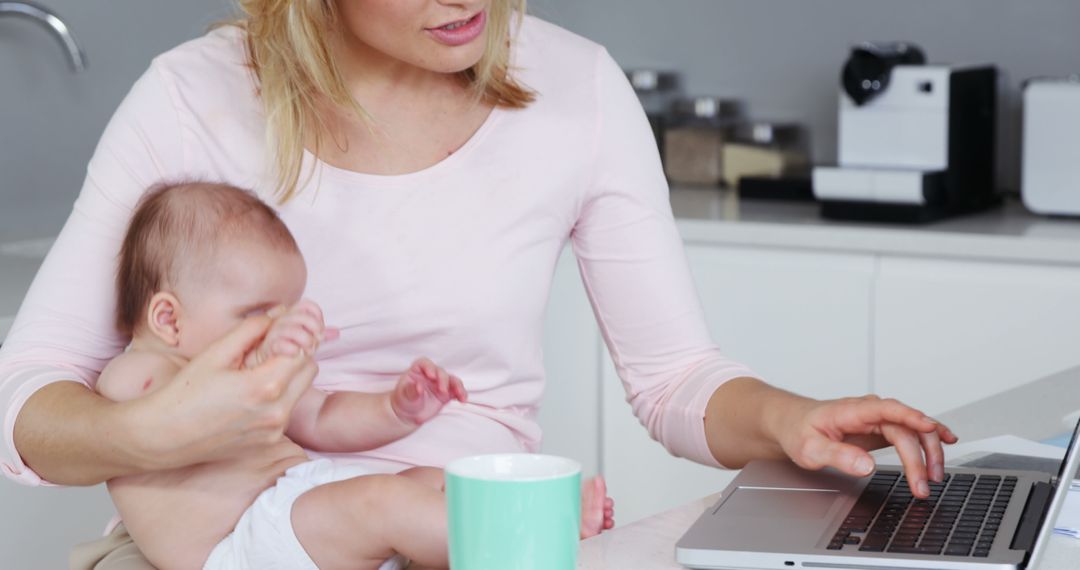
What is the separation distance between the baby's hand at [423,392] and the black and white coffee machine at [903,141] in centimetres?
145

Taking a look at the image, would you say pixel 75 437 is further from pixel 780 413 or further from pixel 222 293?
pixel 780 413

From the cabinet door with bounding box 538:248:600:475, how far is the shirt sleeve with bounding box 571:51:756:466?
1.18m

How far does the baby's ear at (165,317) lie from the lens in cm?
124

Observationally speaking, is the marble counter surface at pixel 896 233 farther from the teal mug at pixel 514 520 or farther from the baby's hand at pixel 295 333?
the teal mug at pixel 514 520

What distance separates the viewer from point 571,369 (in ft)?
9.06

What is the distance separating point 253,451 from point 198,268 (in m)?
0.17

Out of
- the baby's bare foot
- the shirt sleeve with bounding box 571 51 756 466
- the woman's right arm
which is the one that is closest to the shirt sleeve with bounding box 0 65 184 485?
the woman's right arm

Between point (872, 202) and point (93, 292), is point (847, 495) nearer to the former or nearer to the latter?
point (93, 292)

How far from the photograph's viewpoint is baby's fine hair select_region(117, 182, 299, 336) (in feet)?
4.07

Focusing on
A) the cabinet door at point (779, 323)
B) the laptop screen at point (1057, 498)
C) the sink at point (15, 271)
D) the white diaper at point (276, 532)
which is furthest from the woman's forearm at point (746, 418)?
the cabinet door at point (779, 323)

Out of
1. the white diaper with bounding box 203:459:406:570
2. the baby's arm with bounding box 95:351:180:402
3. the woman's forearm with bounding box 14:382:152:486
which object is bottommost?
the white diaper with bounding box 203:459:406:570

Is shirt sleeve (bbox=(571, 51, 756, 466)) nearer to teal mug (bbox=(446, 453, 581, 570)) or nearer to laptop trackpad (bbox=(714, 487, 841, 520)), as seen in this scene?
laptop trackpad (bbox=(714, 487, 841, 520))

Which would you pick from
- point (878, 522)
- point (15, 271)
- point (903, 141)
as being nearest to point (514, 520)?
point (878, 522)

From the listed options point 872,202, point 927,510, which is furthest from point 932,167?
point 927,510
